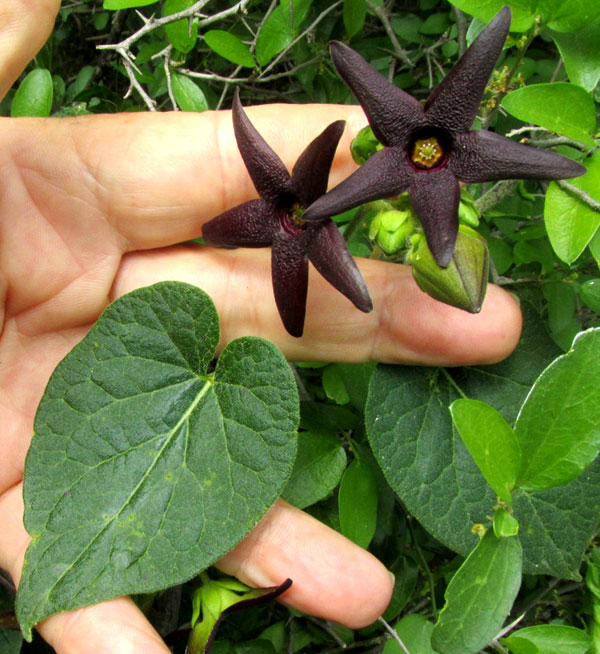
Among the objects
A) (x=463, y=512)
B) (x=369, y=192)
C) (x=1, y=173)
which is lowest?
(x=463, y=512)

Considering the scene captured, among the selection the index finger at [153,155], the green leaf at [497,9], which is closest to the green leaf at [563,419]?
the green leaf at [497,9]

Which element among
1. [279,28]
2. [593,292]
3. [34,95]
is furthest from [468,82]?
[34,95]

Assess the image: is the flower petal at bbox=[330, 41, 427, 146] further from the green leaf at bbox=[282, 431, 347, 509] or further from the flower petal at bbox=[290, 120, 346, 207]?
the green leaf at bbox=[282, 431, 347, 509]

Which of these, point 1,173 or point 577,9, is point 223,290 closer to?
point 1,173

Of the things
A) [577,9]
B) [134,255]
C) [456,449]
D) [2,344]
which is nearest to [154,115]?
[134,255]

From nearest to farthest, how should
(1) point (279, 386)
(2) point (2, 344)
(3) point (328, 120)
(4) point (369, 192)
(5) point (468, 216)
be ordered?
1. (4) point (369, 192)
2. (5) point (468, 216)
3. (1) point (279, 386)
4. (3) point (328, 120)
5. (2) point (2, 344)

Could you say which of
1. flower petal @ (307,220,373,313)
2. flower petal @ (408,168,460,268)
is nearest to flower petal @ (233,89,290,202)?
flower petal @ (307,220,373,313)

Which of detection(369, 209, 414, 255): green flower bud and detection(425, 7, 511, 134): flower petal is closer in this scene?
detection(425, 7, 511, 134): flower petal
